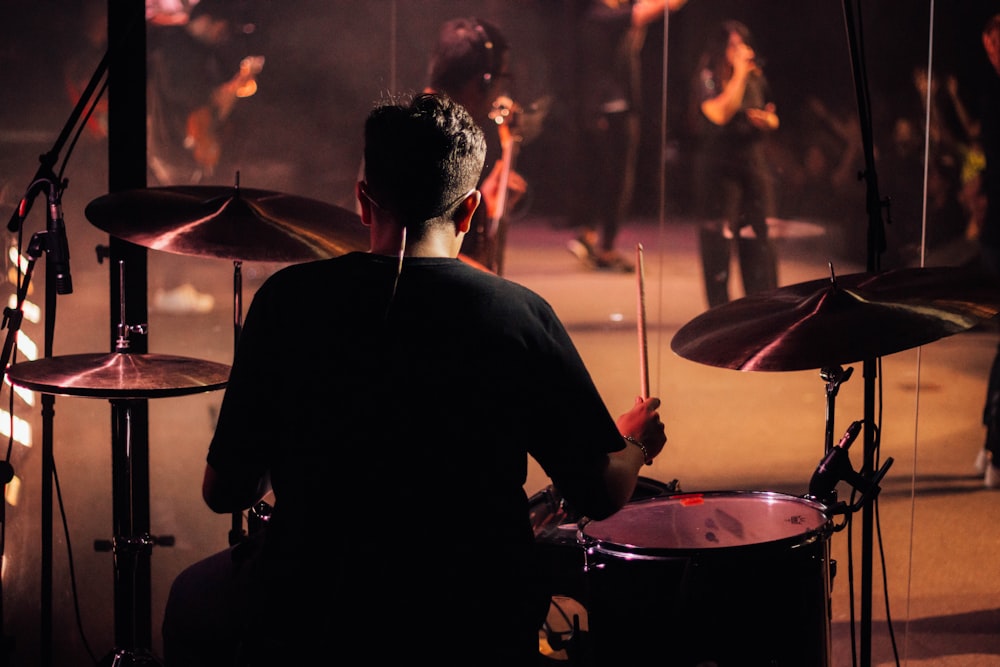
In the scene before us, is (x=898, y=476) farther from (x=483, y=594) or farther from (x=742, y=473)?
(x=483, y=594)

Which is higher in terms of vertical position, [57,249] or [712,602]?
[57,249]

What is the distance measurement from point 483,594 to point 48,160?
1.53 metres

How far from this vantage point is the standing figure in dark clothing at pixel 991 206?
2984 millimetres

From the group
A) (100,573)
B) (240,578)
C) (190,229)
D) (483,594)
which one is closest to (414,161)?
(483,594)

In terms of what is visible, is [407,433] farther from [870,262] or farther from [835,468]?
[870,262]

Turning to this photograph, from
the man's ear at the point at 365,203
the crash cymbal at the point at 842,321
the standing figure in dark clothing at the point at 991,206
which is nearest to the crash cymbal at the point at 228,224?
the crash cymbal at the point at 842,321

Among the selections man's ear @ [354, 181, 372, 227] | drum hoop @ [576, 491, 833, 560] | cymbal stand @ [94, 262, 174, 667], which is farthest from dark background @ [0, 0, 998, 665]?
man's ear @ [354, 181, 372, 227]

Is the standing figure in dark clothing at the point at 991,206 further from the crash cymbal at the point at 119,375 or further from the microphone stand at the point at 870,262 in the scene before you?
the crash cymbal at the point at 119,375

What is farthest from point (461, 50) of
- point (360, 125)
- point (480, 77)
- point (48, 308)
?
point (48, 308)

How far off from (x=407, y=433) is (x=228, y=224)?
1178mm

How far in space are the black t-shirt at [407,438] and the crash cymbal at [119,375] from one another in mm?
815

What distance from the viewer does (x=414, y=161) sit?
1.24 meters

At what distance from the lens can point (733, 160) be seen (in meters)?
3.17

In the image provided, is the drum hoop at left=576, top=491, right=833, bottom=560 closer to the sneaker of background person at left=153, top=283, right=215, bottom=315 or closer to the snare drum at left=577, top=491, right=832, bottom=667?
the snare drum at left=577, top=491, right=832, bottom=667
